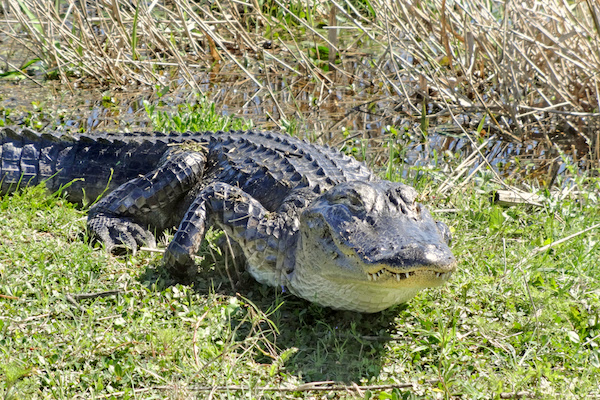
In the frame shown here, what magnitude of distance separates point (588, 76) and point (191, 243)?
384 cm

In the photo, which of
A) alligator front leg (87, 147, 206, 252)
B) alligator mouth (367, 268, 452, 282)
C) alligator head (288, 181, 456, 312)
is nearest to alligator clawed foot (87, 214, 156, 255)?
alligator front leg (87, 147, 206, 252)

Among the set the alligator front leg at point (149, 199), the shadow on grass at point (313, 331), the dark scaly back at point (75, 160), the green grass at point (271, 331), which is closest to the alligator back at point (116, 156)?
the dark scaly back at point (75, 160)

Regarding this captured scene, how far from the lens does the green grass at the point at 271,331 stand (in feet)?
8.99

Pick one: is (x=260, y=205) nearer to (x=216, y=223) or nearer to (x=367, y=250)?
(x=216, y=223)

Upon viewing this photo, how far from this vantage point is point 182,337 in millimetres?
2961

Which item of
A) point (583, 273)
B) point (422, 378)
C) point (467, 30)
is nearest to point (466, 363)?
point (422, 378)

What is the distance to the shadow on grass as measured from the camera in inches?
115

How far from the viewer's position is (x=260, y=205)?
3812 mm

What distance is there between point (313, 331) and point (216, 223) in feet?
3.08

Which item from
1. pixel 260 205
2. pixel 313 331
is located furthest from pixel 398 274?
pixel 260 205

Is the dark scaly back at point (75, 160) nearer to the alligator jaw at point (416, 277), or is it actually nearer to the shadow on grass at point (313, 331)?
the shadow on grass at point (313, 331)

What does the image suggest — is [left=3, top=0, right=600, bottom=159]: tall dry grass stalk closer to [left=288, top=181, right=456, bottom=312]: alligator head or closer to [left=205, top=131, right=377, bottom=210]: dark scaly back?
[left=205, top=131, right=377, bottom=210]: dark scaly back

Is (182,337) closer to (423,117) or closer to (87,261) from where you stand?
(87,261)

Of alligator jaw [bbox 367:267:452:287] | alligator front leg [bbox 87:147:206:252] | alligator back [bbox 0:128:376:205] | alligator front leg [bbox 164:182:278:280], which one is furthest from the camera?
alligator back [bbox 0:128:376:205]
